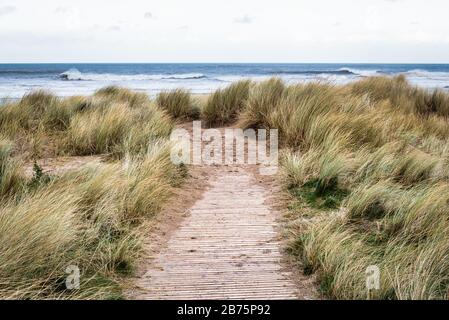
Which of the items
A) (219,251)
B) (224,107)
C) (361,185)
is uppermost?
(224,107)

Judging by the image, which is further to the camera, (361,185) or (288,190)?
(288,190)

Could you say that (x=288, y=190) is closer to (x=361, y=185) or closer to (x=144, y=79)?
(x=361, y=185)

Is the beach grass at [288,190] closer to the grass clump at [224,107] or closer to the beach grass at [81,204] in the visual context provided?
the beach grass at [81,204]

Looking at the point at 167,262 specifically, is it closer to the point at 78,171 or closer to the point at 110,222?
the point at 110,222

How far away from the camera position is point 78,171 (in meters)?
5.27

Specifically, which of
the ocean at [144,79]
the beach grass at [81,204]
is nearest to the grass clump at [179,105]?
the beach grass at [81,204]

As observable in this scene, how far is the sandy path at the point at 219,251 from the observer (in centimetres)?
332

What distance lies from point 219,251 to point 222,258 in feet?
0.50

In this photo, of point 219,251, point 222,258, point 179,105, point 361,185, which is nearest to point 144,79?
point 179,105

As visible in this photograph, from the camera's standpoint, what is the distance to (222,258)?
3852 mm

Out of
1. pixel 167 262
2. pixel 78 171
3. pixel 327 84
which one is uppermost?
pixel 327 84

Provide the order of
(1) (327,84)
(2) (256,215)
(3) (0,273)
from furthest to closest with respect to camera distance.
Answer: (1) (327,84) < (2) (256,215) < (3) (0,273)
